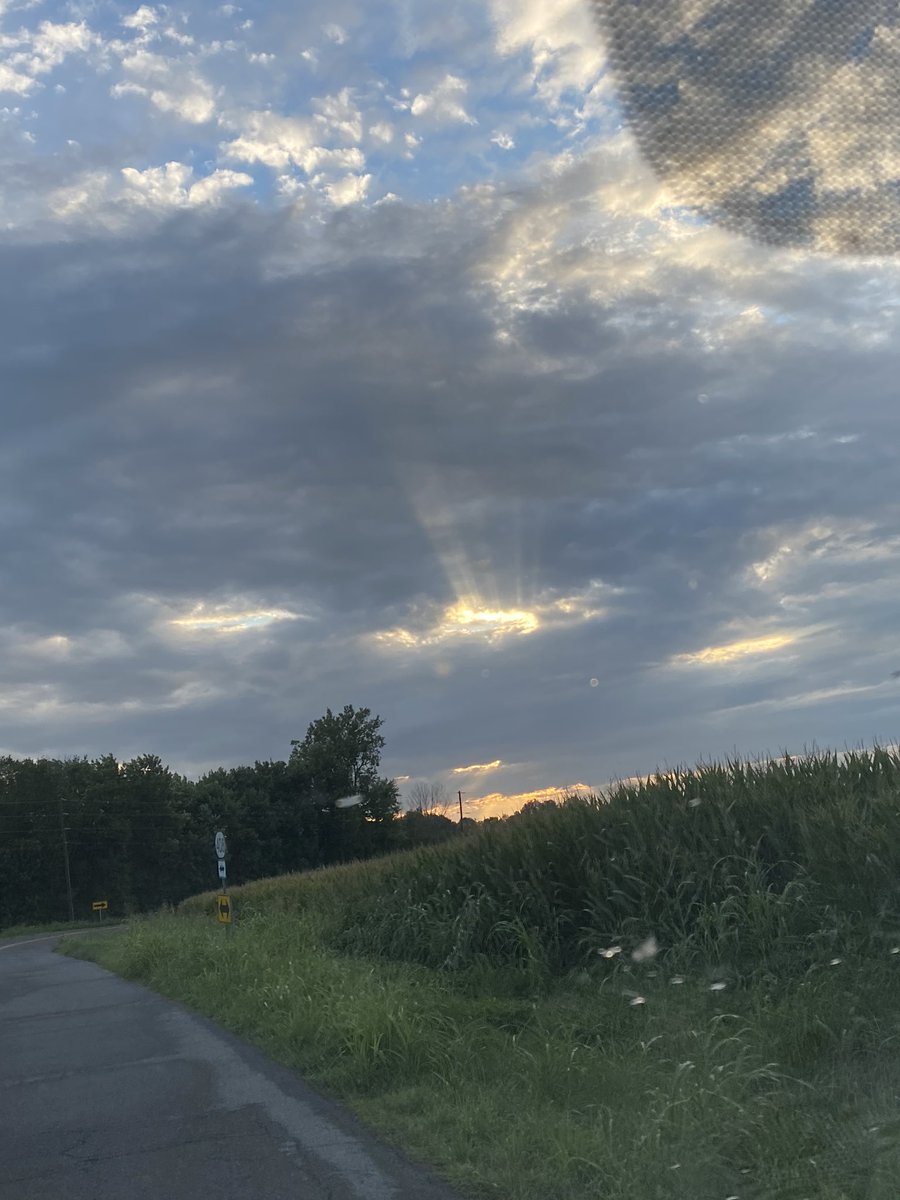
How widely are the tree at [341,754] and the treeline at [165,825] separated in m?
0.11

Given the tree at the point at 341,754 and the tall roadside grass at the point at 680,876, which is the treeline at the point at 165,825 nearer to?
the tree at the point at 341,754

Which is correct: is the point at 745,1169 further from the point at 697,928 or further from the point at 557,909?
the point at 557,909

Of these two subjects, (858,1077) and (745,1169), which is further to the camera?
(858,1077)

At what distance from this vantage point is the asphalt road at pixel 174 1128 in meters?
5.98

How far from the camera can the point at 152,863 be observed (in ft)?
271

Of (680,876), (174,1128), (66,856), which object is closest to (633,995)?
(680,876)

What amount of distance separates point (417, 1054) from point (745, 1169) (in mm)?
3653

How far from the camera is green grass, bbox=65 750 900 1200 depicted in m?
5.74

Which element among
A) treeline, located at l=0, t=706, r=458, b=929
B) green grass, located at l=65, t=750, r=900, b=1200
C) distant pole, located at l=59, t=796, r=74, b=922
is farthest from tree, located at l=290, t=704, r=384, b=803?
green grass, located at l=65, t=750, r=900, b=1200

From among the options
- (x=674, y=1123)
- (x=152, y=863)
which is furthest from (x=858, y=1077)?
(x=152, y=863)

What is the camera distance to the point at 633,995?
396 inches

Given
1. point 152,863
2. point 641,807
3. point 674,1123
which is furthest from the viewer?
point 152,863

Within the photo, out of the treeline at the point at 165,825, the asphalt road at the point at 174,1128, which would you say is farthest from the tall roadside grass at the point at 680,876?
the treeline at the point at 165,825

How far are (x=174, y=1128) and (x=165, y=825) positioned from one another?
3083 inches
